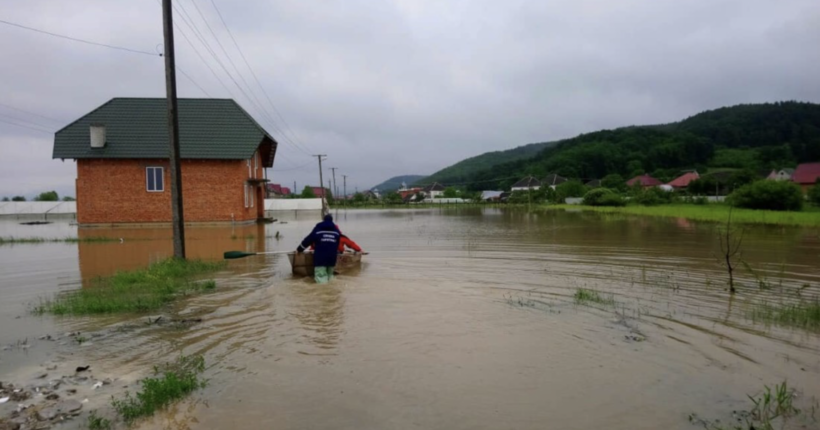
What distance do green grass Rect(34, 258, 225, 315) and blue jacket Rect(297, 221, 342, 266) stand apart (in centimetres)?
204

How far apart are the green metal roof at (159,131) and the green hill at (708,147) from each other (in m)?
83.2

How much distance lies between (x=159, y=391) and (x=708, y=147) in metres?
118

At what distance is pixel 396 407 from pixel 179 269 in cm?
843

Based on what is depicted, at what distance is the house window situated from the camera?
2822cm

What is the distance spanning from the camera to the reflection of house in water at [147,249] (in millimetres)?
13180

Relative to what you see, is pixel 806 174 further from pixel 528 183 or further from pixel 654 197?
pixel 528 183

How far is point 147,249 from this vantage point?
55.4 ft

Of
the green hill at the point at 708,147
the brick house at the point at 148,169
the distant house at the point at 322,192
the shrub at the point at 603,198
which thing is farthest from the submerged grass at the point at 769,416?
the green hill at the point at 708,147

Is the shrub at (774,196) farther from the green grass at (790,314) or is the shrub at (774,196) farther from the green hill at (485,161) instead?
the green hill at (485,161)

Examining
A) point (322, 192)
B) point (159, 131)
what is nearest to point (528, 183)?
point (322, 192)

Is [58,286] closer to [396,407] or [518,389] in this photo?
[396,407]

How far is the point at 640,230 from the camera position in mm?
22844

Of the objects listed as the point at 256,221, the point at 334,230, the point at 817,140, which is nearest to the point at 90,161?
the point at 256,221

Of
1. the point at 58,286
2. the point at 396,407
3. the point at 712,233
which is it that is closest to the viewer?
the point at 396,407
